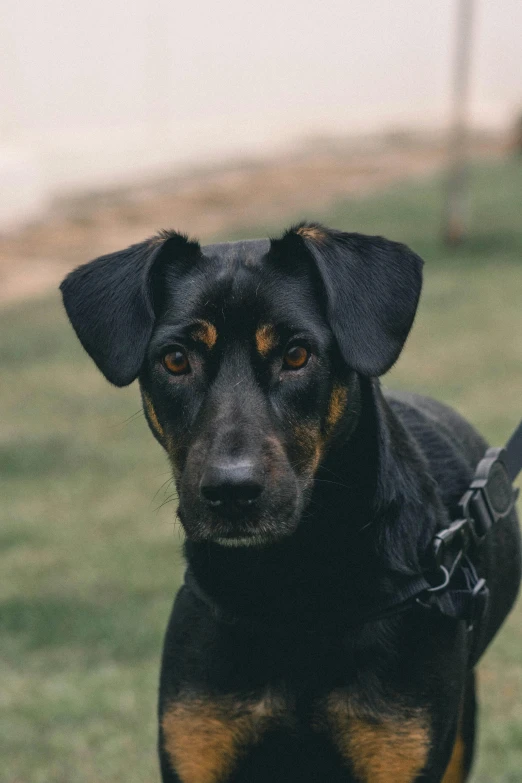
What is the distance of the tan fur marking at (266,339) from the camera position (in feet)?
9.93

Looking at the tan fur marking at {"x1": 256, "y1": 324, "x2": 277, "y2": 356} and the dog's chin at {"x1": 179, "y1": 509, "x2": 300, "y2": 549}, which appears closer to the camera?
the dog's chin at {"x1": 179, "y1": 509, "x2": 300, "y2": 549}

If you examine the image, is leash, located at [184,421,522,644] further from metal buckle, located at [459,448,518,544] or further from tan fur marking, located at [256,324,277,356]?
tan fur marking, located at [256,324,277,356]

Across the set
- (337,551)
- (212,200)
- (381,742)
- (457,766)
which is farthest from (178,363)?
(212,200)

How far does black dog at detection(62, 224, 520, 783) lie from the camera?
9.71ft

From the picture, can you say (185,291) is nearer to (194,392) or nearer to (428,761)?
(194,392)

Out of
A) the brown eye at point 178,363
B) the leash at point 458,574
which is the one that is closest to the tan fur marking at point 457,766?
the leash at point 458,574

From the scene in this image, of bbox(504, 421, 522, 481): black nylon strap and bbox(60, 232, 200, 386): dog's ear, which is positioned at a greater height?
bbox(60, 232, 200, 386): dog's ear

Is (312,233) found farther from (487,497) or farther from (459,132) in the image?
(459,132)

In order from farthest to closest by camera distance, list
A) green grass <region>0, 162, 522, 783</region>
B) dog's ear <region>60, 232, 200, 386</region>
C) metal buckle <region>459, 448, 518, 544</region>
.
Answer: green grass <region>0, 162, 522, 783</region> → metal buckle <region>459, 448, 518, 544</region> → dog's ear <region>60, 232, 200, 386</region>

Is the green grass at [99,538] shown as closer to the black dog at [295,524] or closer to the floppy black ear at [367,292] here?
the black dog at [295,524]

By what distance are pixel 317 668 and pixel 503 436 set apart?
18.5 feet

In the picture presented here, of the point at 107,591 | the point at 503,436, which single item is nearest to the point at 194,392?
the point at 107,591

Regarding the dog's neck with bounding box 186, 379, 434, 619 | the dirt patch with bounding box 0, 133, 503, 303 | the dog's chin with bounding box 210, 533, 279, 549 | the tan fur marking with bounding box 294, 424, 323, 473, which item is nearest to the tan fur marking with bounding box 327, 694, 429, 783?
the dog's neck with bounding box 186, 379, 434, 619

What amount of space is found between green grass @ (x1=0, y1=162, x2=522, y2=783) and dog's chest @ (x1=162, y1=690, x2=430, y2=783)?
141 centimetres
